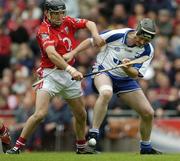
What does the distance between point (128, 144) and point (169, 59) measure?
9.37 ft

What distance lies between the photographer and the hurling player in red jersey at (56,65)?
46.6ft

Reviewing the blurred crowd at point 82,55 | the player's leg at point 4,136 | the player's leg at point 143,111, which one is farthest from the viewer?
the blurred crowd at point 82,55

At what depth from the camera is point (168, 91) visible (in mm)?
20688

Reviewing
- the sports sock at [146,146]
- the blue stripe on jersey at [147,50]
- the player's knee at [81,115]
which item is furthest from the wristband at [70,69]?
the sports sock at [146,146]

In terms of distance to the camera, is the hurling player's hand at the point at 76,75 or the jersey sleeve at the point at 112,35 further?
the jersey sleeve at the point at 112,35

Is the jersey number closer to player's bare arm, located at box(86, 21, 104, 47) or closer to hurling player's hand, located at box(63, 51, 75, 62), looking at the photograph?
hurling player's hand, located at box(63, 51, 75, 62)

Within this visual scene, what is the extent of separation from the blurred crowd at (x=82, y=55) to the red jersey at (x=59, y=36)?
5030mm

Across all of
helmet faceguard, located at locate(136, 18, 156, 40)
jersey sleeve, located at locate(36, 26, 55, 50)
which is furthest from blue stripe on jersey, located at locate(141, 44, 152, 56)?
jersey sleeve, located at locate(36, 26, 55, 50)

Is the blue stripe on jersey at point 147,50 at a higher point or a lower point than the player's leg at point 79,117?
higher

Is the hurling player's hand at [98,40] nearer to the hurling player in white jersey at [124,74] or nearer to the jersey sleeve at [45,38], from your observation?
the hurling player in white jersey at [124,74]

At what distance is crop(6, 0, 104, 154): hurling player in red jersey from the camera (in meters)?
14.2

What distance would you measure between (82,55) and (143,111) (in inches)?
308

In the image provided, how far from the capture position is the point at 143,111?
48.6ft

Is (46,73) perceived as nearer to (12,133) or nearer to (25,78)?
(12,133)
